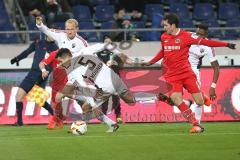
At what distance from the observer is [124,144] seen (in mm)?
12430

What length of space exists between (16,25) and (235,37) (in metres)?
6.54

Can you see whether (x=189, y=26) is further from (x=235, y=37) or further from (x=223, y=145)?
(x=223, y=145)

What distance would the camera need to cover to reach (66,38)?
15.8 m

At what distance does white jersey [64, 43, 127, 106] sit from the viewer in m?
15.1

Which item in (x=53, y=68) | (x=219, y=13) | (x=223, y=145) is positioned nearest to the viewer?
(x=223, y=145)

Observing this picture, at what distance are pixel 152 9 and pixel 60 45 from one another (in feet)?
29.7

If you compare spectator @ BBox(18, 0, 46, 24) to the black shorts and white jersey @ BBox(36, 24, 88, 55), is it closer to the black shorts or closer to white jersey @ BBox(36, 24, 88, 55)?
the black shorts

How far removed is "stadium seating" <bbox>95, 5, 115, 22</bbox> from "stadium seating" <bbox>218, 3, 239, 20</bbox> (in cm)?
362

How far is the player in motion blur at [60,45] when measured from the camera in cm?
1552

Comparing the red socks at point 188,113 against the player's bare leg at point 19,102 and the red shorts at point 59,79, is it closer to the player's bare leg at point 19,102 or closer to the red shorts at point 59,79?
the red shorts at point 59,79

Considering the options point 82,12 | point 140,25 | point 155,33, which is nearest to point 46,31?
point 155,33

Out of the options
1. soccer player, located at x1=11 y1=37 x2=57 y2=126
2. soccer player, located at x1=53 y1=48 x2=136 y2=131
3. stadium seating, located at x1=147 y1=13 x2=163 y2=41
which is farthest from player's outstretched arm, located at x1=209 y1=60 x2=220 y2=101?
stadium seating, located at x1=147 y1=13 x2=163 y2=41

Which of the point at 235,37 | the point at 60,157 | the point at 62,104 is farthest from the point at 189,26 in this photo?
the point at 60,157

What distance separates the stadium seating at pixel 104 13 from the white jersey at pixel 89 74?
28.7ft
